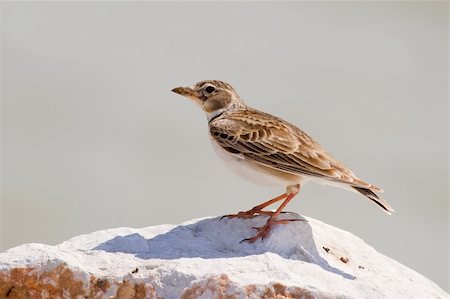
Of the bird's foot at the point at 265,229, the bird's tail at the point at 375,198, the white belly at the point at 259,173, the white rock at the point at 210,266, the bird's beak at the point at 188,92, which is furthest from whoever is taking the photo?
the bird's beak at the point at 188,92

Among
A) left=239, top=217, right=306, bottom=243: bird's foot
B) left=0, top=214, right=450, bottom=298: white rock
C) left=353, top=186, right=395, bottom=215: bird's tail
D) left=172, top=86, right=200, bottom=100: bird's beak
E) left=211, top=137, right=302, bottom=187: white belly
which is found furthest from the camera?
left=172, top=86, right=200, bottom=100: bird's beak

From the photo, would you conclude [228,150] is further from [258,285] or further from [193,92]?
[258,285]

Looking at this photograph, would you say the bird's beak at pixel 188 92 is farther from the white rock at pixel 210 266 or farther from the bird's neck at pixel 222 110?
the white rock at pixel 210 266

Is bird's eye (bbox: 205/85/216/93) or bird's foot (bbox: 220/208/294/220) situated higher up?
bird's eye (bbox: 205/85/216/93)

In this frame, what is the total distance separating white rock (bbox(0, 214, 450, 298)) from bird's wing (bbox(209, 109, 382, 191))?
46cm

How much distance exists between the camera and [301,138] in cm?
813

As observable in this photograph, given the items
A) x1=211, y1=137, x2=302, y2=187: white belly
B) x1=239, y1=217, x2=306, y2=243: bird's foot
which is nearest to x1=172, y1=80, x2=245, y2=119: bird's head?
x1=211, y1=137, x2=302, y2=187: white belly

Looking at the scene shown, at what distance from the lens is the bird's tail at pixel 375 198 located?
24.6 feet

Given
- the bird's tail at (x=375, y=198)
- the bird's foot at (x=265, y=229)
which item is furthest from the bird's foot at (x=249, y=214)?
the bird's tail at (x=375, y=198)

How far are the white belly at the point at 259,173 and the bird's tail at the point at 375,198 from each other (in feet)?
1.74

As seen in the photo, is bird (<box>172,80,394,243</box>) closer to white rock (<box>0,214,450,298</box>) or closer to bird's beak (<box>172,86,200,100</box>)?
white rock (<box>0,214,450,298</box>)

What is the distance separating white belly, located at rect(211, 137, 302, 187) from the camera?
7762 mm

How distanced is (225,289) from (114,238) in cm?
132

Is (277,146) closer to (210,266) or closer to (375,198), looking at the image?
(375,198)
